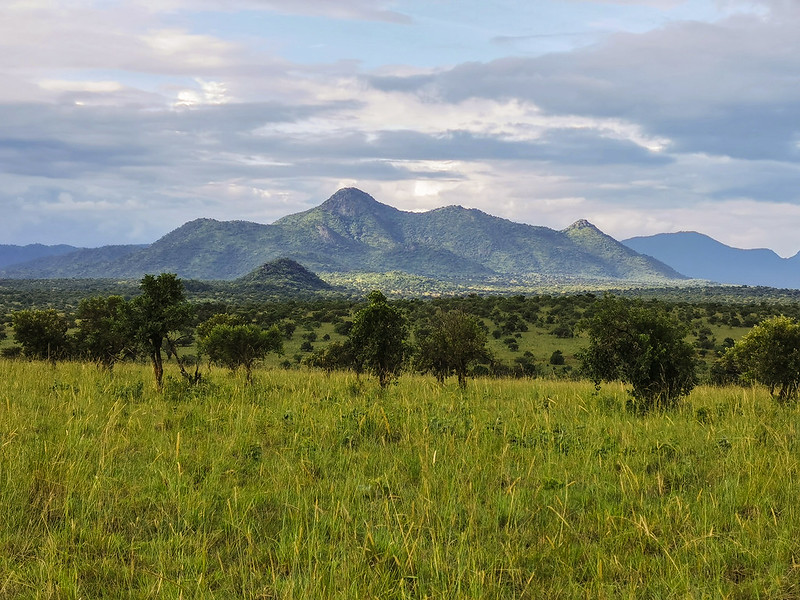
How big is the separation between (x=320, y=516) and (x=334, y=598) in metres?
1.70

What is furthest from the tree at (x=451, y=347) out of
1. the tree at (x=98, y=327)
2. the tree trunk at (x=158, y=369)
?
the tree at (x=98, y=327)

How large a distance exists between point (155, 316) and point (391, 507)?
12.4m

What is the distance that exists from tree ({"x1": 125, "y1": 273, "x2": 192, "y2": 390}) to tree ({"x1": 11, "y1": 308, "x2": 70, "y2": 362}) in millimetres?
13812

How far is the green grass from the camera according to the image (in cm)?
495

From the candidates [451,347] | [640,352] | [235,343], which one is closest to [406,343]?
[451,347]

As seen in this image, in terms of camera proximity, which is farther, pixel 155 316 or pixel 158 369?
pixel 155 316

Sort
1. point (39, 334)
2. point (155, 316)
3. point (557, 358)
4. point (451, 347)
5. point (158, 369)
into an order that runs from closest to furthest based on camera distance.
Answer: point (158, 369) < point (155, 316) < point (451, 347) < point (39, 334) < point (557, 358)

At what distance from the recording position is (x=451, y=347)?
23203 mm

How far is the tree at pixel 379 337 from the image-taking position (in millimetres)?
19000

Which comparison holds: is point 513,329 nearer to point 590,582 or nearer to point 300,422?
point 300,422

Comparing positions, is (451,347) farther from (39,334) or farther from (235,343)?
(39,334)

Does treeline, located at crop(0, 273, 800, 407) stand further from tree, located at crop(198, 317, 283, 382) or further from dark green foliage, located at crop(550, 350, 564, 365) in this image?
dark green foliage, located at crop(550, 350, 564, 365)

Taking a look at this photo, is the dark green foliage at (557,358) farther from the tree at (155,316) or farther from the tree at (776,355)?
the tree at (155,316)

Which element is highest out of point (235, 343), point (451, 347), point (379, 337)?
point (379, 337)
